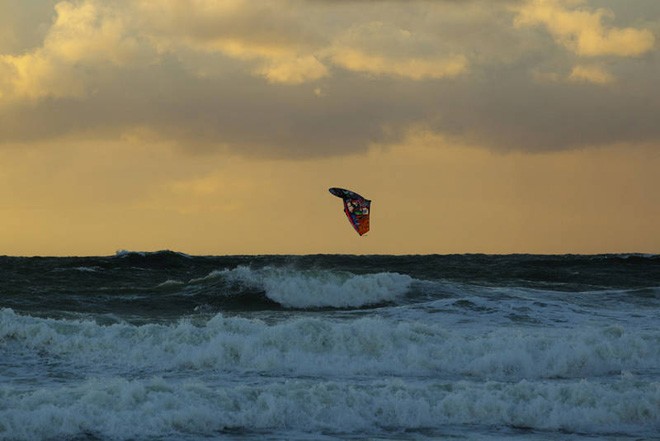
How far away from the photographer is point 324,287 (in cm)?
2806

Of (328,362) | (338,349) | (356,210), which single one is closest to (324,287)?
(356,210)

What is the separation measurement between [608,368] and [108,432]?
9463mm

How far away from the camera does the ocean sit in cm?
1338

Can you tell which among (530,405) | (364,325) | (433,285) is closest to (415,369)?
(364,325)

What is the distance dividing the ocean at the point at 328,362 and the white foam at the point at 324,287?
0.20 feet

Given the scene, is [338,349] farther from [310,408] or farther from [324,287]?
[324,287]

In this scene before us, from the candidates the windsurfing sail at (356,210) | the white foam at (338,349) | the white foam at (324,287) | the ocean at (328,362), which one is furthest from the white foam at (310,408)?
the white foam at (324,287)

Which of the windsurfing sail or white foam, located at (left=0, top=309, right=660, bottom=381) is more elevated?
the windsurfing sail

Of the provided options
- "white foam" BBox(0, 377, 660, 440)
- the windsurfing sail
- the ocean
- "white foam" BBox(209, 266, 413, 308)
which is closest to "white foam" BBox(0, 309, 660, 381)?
the ocean

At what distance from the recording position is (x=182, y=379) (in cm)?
1599

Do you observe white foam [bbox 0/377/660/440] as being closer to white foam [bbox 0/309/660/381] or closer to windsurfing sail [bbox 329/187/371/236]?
white foam [bbox 0/309/660/381]

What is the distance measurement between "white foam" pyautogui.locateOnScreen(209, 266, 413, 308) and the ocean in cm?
6

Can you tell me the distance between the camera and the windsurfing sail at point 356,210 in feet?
77.5

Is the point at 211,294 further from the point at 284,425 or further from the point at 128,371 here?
the point at 284,425
